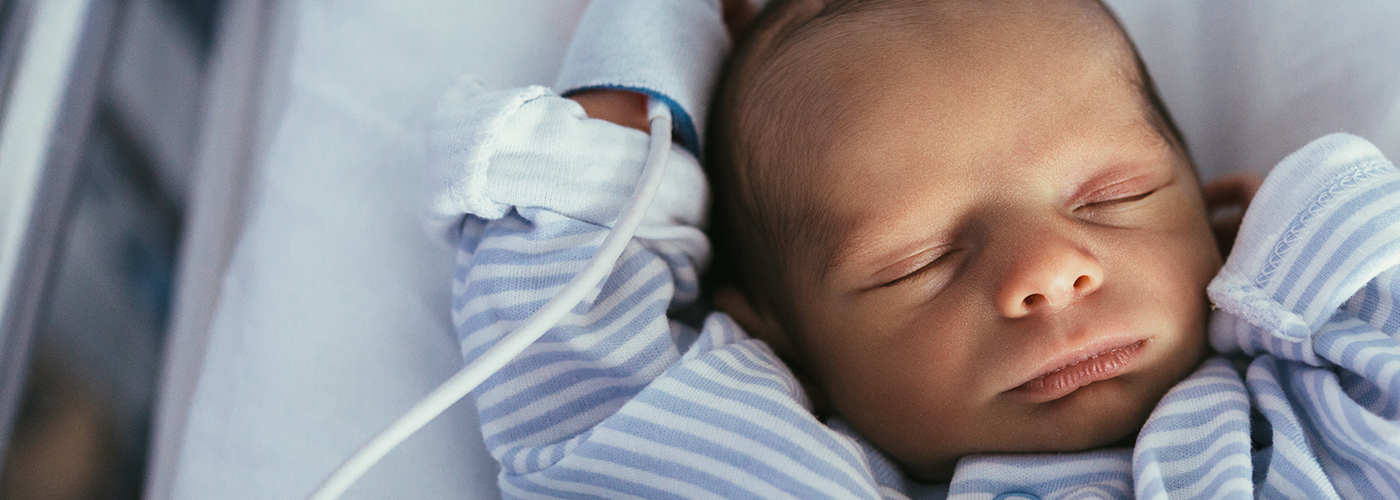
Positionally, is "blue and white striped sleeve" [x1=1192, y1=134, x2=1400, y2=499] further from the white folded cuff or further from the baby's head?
the white folded cuff

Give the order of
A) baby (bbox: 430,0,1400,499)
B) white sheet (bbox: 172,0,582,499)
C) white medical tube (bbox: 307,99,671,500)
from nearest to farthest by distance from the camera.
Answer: white medical tube (bbox: 307,99,671,500) < baby (bbox: 430,0,1400,499) < white sheet (bbox: 172,0,582,499)

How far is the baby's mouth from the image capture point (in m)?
0.94

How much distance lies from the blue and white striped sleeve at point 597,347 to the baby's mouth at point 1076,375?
174 mm

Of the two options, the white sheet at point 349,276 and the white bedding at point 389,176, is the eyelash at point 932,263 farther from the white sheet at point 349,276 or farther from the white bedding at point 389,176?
the white sheet at point 349,276

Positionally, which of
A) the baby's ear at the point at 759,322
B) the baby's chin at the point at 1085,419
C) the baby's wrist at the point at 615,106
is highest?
the baby's wrist at the point at 615,106

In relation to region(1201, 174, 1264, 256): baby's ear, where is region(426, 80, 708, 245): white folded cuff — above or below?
above

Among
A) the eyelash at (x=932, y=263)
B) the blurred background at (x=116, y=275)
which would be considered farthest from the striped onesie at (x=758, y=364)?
the blurred background at (x=116, y=275)

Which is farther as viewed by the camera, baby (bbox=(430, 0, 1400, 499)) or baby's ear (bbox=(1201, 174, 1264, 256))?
baby's ear (bbox=(1201, 174, 1264, 256))

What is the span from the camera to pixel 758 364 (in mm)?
1029

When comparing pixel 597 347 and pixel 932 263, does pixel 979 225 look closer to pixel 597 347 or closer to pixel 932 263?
pixel 932 263

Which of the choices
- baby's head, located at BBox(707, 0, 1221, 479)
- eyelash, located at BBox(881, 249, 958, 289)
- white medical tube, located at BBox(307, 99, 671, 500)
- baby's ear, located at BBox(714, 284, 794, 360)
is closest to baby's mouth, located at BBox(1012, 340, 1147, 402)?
baby's head, located at BBox(707, 0, 1221, 479)

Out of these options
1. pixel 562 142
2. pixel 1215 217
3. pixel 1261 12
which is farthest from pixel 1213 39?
pixel 562 142

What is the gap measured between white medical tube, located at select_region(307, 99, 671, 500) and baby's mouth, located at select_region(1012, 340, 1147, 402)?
398mm

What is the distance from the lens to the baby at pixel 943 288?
3.03ft
